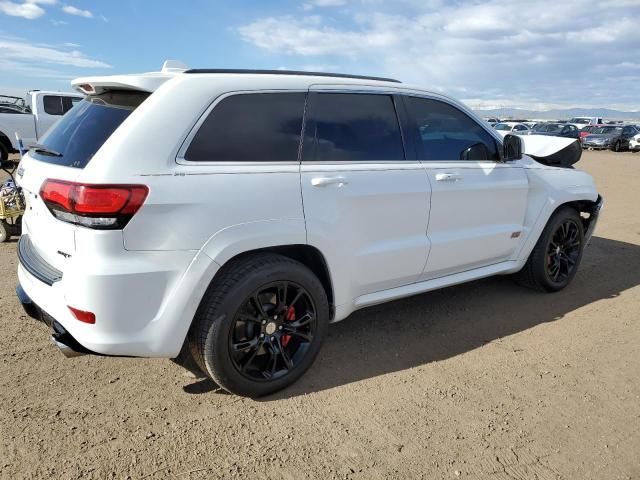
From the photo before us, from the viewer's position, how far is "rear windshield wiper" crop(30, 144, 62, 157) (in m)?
2.79

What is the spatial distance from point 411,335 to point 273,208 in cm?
169

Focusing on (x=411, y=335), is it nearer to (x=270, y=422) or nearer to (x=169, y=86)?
(x=270, y=422)

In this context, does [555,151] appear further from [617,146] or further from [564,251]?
[617,146]

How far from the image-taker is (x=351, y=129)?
326 cm

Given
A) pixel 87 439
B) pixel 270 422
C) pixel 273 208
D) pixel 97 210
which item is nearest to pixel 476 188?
pixel 273 208

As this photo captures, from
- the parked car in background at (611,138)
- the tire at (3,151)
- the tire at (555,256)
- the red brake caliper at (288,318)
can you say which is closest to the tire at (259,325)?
the red brake caliper at (288,318)

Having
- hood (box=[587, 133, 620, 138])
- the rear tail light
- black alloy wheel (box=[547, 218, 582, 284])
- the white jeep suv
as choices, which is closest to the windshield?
hood (box=[587, 133, 620, 138])

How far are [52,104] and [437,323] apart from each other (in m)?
13.2

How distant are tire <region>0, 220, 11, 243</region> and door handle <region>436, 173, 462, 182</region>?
16.2 ft

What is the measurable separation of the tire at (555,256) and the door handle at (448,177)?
1401mm

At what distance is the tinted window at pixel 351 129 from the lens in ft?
10.1

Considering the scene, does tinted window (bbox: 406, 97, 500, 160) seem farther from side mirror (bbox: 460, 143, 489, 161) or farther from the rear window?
the rear window

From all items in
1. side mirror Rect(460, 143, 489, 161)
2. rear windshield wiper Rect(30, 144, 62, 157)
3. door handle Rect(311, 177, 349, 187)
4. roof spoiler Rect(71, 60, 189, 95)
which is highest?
roof spoiler Rect(71, 60, 189, 95)

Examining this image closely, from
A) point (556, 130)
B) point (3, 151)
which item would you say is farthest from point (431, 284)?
Result: point (556, 130)
